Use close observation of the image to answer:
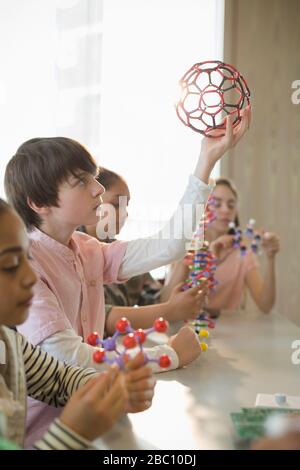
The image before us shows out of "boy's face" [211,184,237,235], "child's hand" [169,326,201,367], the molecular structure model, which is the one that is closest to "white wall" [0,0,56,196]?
"boy's face" [211,184,237,235]

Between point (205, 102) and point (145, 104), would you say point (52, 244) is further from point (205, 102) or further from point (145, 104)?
point (145, 104)

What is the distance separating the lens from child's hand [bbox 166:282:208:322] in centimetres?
173

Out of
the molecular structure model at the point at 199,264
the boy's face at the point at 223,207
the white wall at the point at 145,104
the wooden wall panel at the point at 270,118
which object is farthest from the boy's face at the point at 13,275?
the wooden wall panel at the point at 270,118

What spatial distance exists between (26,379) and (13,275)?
0.33m

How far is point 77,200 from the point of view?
1358 mm

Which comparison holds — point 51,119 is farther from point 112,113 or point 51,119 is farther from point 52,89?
→ point 112,113

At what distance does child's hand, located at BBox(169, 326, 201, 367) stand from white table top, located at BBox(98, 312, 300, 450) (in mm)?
28

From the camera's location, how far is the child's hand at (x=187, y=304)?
1.73 m

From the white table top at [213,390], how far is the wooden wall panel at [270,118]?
5.56 ft

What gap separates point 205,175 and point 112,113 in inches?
71.8

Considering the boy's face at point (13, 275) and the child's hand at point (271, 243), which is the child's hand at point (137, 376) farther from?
the child's hand at point (271, 243)
